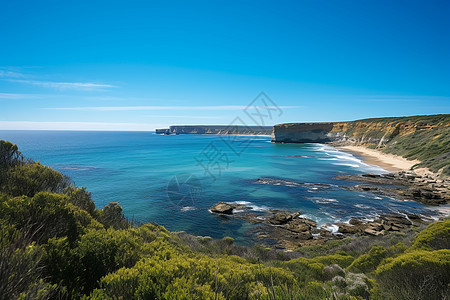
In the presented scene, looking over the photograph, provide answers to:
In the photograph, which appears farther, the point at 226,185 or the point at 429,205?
the point at 226,185

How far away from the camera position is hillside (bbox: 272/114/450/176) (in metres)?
50.3

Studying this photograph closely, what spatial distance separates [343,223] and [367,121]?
105 metres

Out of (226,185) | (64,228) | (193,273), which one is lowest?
(226,185)

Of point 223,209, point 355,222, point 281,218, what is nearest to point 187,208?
point 223,209

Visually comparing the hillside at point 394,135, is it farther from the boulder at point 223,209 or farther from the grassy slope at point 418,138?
the boulder at point 223,209

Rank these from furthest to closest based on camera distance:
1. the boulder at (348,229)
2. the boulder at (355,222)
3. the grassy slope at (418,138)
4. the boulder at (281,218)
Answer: the grassy slope at (418,138), the boulder at (281,218), the boulder at (355,222), the boulder at (348,229)

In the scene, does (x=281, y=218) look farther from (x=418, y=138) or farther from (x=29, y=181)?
(x=418, y=138)

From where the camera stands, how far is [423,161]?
47.8 m

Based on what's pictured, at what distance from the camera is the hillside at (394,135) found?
165 ft

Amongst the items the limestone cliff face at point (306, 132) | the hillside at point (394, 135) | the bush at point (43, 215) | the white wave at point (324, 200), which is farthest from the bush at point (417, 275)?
the limestone cliff face at point (306, 132)

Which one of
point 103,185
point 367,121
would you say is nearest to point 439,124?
point 367,121

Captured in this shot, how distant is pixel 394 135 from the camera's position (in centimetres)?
8050

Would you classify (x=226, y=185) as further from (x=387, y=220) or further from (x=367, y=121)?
(x=367, y=121)

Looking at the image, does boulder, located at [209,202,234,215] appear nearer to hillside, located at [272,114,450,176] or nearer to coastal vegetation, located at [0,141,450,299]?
coastal vegetation, located at [0,141,450,299]
